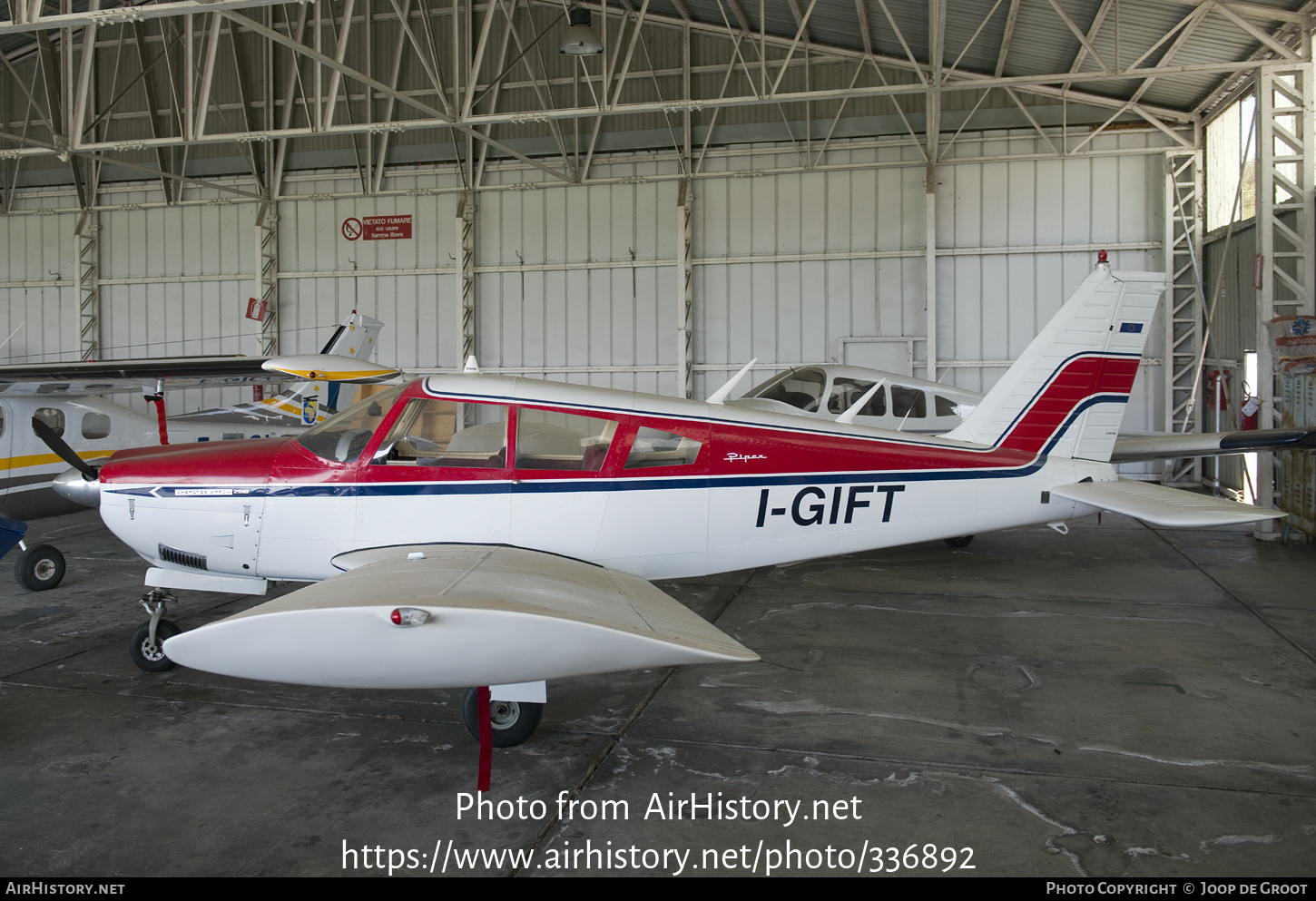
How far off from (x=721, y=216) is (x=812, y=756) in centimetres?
1558

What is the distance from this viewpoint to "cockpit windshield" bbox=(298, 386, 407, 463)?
17.4ft

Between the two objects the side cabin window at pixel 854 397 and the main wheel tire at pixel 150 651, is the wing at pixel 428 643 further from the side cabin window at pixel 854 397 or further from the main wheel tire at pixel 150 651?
the side cabin window at pixel 854 397

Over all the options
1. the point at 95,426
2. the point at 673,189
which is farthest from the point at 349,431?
the point at 673,189

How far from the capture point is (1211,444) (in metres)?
8.93

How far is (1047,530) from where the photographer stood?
12234mm

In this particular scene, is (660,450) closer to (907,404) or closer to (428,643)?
(428,643)

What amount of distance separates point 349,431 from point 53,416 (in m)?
6.74

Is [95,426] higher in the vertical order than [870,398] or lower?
lower

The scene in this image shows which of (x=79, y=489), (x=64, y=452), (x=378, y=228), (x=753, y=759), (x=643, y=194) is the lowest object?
(x=753, y=759)

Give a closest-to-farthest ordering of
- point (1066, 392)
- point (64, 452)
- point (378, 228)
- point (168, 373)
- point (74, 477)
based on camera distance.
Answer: point (64, 452), point (74, 477), point (1066, 392), point (168, 373), point (378, 228)

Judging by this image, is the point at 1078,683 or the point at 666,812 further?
the point at 1078,683

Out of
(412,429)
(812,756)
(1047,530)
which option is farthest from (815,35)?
(812,756)
